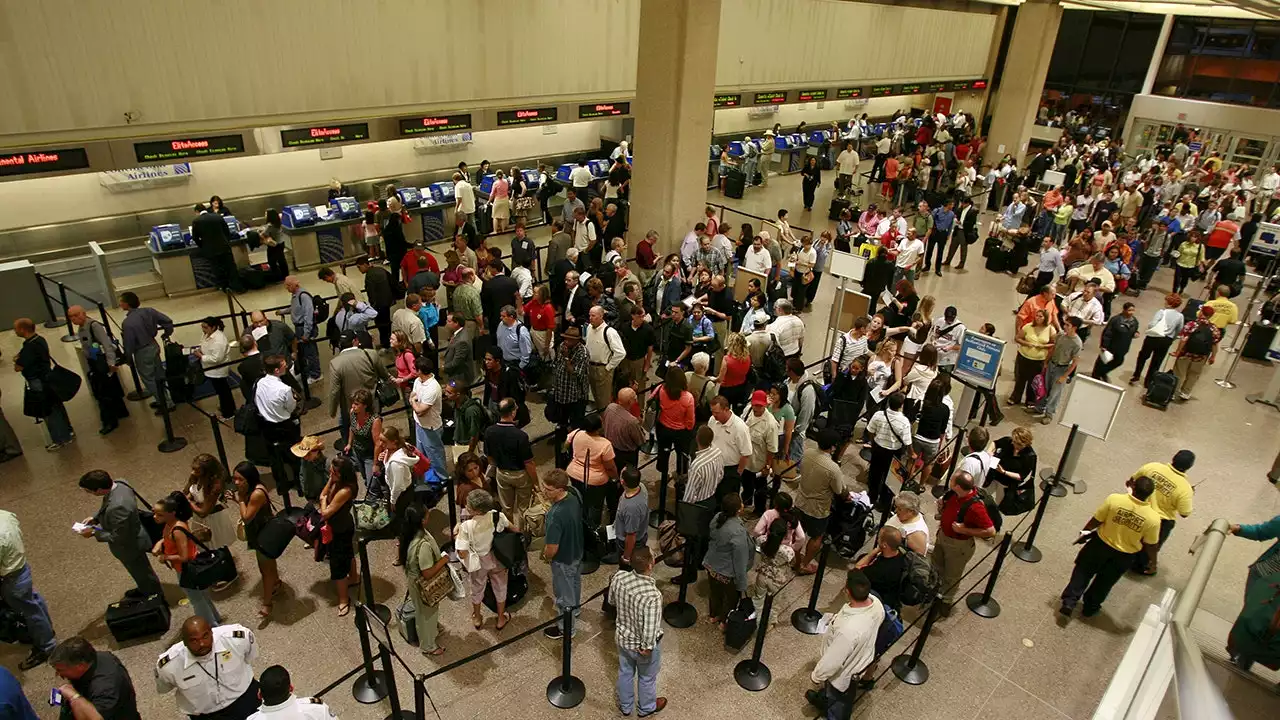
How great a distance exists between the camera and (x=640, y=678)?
5.21m

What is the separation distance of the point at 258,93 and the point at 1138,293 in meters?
16.2

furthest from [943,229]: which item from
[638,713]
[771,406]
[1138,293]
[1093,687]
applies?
[638,713]

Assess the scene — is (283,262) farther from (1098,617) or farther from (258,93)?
(1098,617)

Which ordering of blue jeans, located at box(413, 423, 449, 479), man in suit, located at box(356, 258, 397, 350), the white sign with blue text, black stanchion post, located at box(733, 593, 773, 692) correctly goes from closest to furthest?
black stanchion post, located at box(733, 593, 773, 692)
blue jeans, located at box(413, 423, 449, 479)
the white sign with blue text
man in suit, located at box(356, 258, 397, 350)

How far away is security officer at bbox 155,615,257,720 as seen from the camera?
4.16 metres

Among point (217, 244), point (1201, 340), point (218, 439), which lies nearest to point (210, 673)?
point (218, 439)

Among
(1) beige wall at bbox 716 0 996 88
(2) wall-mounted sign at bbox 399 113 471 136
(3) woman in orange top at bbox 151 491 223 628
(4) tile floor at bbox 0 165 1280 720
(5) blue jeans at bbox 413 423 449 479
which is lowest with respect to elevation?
(4) tile floor at bbox 0 165 1280 720

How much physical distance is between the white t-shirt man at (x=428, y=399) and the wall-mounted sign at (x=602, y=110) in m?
9.22

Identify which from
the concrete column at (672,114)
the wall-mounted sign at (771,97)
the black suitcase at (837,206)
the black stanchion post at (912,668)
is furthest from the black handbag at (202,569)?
the wall-mounted sign at (771,97)

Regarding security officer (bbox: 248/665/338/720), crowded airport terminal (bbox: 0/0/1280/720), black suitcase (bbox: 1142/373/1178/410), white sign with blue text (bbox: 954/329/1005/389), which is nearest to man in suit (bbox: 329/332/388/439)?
crowded airport terminal (bbox: 0/0/1280/720)

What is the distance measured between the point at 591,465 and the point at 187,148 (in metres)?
7.64

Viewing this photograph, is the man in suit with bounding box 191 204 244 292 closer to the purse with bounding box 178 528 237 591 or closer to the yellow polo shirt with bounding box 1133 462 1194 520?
the purse with bounding box 178 528 237 591

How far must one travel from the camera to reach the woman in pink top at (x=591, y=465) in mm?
6281

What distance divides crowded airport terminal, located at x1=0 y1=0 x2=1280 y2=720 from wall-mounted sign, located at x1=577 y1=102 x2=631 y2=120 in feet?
0.23
